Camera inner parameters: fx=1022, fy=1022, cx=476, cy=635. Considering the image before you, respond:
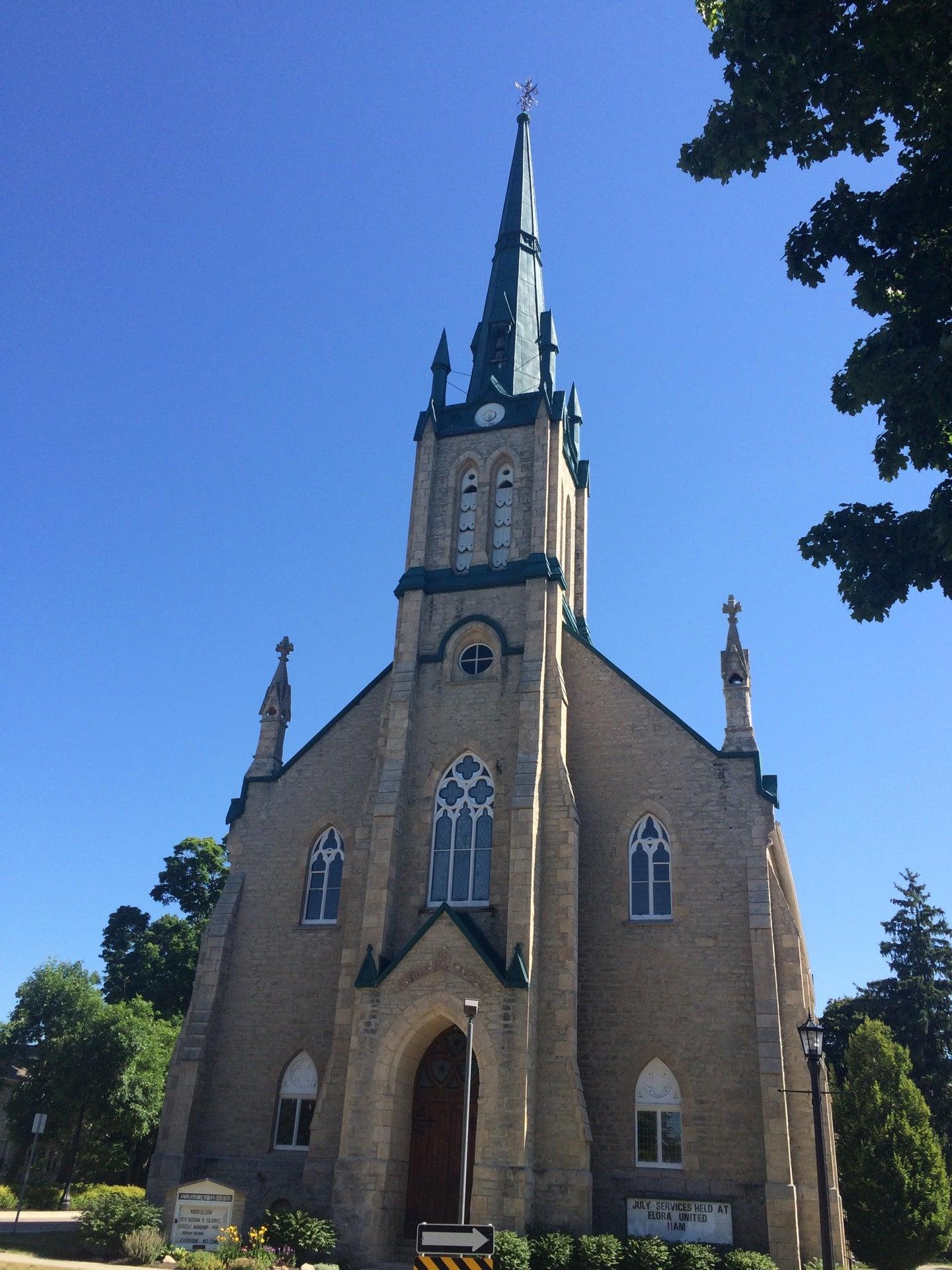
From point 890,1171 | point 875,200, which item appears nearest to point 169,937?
point 890,1171

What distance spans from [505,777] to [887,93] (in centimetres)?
1511

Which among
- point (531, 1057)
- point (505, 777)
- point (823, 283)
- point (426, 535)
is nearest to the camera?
point (823, 283)

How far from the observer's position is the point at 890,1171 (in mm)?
25453

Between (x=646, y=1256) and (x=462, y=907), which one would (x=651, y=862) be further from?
(x=646, y=1256)

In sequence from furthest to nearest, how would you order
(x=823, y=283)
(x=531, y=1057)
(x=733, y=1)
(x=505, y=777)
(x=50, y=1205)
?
→ (x=50, y=1205) < (x=505, y=777) < (x=531, y=1057) < (x=823, y=283) < (x=733, y=1)

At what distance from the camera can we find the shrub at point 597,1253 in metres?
17.3

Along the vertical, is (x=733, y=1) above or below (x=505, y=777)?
above

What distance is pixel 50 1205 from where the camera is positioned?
31.3 m

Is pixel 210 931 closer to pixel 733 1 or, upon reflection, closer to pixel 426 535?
pixel 426 535

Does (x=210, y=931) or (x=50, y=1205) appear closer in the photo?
(x=210, y=931)

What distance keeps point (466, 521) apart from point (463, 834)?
28.6 feet

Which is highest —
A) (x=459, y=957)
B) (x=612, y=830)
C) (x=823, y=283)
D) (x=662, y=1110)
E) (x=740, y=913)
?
(x=823, y=283)

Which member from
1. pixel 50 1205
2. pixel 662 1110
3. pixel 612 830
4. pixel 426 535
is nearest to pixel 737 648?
pixel 612 830

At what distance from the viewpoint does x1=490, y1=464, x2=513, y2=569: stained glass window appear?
26.5 meters
